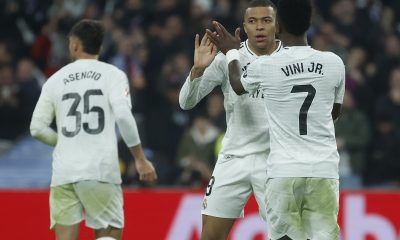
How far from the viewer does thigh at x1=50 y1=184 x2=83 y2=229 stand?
28.3 feet

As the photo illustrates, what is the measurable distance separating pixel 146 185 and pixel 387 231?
315cm

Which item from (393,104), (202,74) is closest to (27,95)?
(393,104)

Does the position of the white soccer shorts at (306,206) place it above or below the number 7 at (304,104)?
below

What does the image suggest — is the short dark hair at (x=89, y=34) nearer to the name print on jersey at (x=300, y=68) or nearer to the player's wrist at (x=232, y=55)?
the player's wrist at (x=232, y=55)

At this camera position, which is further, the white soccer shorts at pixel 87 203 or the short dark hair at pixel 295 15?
the white soccer shorts at pixel 87 203

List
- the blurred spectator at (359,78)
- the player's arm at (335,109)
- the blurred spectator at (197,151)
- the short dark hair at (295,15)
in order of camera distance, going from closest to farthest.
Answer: the short dark hair at (295,15)
the player's arm at (335,109)
the blurred spectator at (197,151)
the blurred spectator at (359,78)

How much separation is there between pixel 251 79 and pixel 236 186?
1.17 metres

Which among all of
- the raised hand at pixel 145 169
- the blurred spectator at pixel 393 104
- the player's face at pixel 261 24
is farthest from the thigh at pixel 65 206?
the blurred spectator at pixel 393 104

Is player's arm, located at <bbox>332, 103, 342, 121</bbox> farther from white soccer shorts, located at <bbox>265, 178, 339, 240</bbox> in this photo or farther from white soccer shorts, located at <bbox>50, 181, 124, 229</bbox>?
white soccer shorts, located at <bbox>50, 181, 124, 229</bbox>

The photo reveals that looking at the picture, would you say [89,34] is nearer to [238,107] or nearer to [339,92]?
[238,107]

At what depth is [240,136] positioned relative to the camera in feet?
26.7

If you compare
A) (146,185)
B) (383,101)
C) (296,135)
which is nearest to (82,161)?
(296,135)

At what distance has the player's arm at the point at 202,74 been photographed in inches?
309

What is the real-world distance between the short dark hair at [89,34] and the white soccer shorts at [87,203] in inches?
42.2
